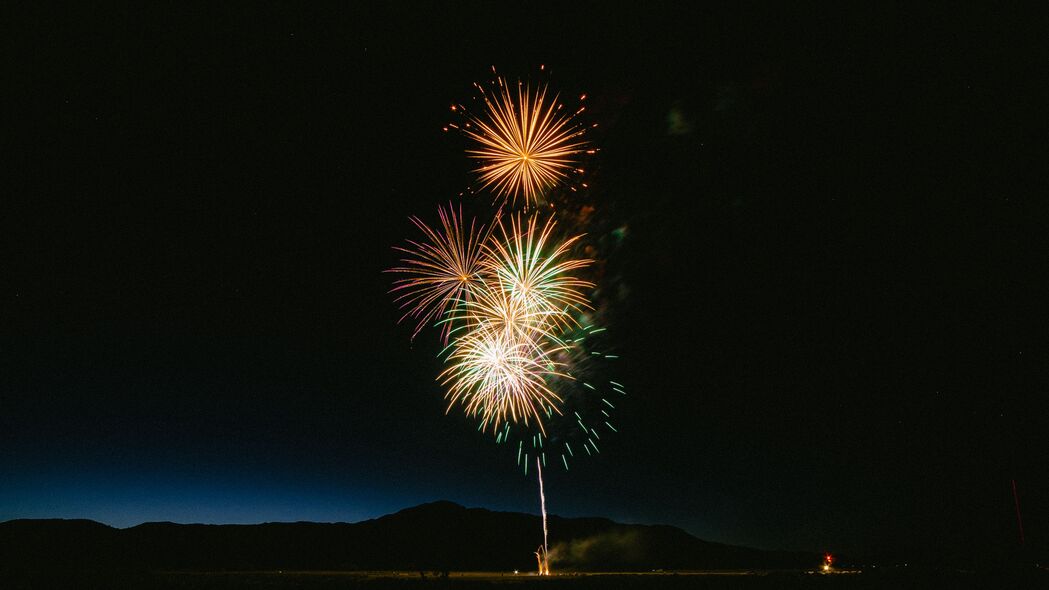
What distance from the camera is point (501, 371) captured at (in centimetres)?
2264

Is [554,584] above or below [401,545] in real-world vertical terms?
above

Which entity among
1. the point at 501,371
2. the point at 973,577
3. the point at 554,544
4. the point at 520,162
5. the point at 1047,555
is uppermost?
the point at 520,162

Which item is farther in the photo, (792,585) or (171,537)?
(171,537)

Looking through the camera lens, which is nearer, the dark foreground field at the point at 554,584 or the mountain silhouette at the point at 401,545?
the dark foreground field at the point at 554,584

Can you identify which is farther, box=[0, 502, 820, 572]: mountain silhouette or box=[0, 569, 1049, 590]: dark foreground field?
box=[0, 502, 820, 572]: mountain silhouette

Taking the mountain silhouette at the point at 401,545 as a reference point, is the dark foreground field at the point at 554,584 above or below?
above

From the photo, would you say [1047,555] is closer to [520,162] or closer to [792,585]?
[792,585]

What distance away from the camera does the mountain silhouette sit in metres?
91.2

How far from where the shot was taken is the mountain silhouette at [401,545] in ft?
299

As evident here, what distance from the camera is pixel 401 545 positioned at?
133750 mm

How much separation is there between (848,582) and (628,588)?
10.7m

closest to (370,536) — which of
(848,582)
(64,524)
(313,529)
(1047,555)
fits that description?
(313,529)

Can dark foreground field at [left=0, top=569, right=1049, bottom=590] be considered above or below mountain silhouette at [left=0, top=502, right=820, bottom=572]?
above

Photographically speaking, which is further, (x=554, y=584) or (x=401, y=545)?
(x=401, y=545)
